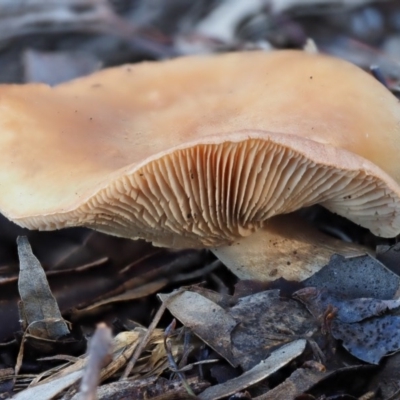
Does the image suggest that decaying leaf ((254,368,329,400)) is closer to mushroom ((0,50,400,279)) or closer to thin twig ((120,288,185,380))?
thin twig ((120,288,185,380))

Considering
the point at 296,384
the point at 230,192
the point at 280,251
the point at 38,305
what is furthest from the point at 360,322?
the point at 38,305

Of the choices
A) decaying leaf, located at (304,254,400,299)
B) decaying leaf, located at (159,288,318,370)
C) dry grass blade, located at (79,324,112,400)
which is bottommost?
decaying leaf, located at (159,288,318,370)

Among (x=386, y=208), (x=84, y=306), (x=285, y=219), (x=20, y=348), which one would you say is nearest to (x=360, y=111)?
(x=386, y=208)

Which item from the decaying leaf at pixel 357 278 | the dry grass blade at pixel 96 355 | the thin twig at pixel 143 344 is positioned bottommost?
the thin twig at pixel 143 344

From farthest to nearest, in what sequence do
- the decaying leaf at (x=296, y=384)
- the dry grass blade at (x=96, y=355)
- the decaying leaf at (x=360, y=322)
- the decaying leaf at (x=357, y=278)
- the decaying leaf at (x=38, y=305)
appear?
the decaying leaf at (x=38, y=305) < the decaying leaf at (x=357, y=278) < the decaying leaf at (x=360, y=322) < the decaying leaf at (x=296, y=384) < the dry grass blade at (x=96, y=355)

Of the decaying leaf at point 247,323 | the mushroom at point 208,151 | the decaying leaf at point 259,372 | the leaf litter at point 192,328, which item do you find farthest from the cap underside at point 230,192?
the decaying leaf at point 259,372

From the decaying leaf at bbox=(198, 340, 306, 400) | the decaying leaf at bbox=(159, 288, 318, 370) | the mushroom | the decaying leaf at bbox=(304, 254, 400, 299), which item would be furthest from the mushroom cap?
the decaying leaf at bbox=(198, 340, 306, 400)

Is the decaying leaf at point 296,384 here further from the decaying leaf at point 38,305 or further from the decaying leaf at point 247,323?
the decaying leaf at point 38,305

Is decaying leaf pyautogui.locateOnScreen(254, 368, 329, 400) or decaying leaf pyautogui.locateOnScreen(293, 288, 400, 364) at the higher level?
decaying leaf pyautogui.locateOnScreen(293, 288, 400, 364)
